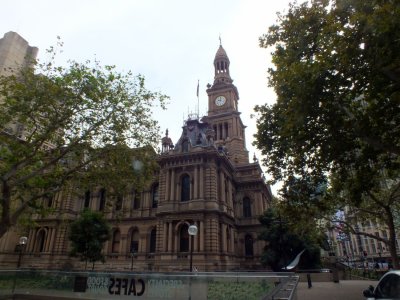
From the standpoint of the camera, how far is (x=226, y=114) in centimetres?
4825

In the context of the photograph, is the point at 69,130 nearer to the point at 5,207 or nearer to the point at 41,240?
the point at 5,207

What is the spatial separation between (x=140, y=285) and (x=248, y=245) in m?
28.5

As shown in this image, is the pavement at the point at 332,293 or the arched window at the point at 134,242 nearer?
the pavement at the point at 332,293

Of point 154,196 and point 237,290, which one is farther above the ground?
point 154,196

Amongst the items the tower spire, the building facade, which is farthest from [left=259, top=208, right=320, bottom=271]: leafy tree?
the tower spire

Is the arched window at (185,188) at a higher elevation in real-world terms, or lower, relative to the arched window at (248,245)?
higher

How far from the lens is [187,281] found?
1033 centimetres

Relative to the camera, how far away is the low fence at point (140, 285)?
875 centimetres

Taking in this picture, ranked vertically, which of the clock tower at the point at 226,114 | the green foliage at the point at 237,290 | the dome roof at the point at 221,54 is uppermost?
the dome roof at the point at 221,54

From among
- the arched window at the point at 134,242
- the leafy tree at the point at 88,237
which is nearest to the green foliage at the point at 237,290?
the leafy tree at the point at 88,237

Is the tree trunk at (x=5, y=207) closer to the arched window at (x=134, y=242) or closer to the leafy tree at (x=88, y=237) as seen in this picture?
the leafy tree at (x=88, y=237)

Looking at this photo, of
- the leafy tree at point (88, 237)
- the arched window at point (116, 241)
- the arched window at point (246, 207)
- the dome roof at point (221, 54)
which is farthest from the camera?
the dome roof at point (221, 54)

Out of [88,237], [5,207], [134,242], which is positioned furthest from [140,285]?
[134,242]

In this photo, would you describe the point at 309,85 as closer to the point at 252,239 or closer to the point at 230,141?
the point at 252,239
